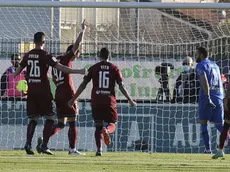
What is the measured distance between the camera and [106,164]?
13.5m

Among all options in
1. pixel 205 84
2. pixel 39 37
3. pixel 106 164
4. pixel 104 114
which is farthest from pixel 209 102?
pixel 106 164

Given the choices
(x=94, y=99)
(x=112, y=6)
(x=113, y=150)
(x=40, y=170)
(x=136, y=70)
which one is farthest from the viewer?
(x=136, y=70)

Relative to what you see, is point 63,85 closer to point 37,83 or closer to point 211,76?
point 37,83

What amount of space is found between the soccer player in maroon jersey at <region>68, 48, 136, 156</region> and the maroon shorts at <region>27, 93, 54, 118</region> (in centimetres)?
73

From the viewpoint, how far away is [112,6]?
1738 centimetres

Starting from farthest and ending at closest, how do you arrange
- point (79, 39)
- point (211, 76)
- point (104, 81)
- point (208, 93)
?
point (211, 76) → point (208, 93) → point (104, 81) → point (79, 39)

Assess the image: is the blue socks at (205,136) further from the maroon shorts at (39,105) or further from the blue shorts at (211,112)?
the maroon shorts at (39,105)

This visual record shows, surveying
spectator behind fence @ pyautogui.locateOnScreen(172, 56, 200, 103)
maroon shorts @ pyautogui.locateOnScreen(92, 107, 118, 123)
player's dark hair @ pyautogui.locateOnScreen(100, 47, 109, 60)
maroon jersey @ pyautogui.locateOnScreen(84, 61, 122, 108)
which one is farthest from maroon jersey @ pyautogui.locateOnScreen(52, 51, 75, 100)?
spectator behind fence @ pyautogui.locateOnScreen(172, 56, 200, 103)

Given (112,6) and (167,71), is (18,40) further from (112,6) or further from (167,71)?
(112,6)

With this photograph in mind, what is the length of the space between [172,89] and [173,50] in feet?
4.04

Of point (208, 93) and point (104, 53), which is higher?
point (104, 53)

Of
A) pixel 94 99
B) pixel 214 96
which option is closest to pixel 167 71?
pixel 214 96

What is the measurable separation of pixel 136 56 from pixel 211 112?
520cm

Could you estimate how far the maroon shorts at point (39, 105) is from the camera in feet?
50.2
